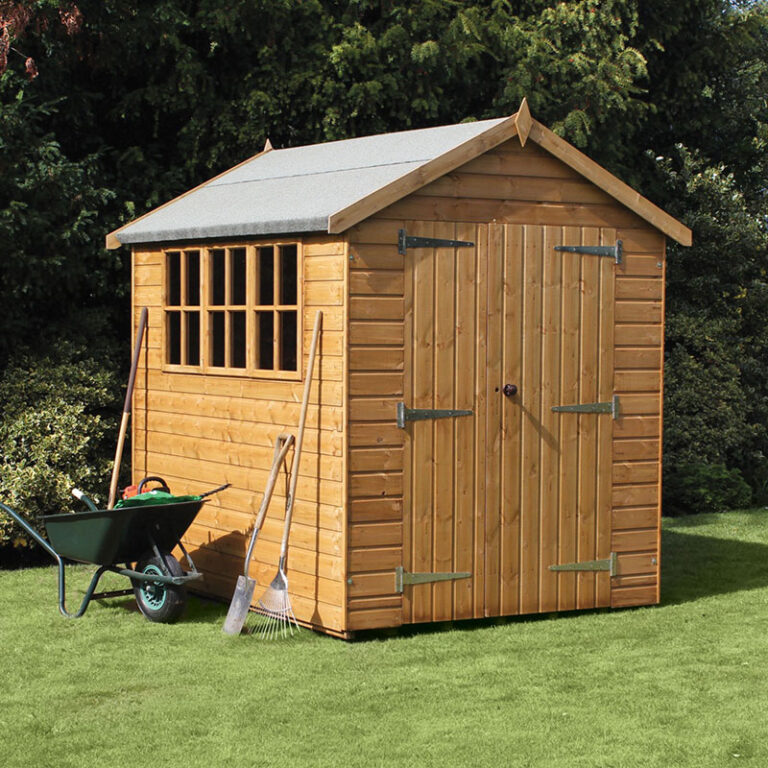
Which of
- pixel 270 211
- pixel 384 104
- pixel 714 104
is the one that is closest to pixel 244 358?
pixel 270 211

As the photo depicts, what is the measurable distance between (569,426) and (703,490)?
5920 mm

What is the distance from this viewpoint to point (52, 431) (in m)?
11.4

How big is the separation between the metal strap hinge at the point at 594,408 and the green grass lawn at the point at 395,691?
1291 millimetres

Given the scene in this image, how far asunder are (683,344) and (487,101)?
3.43 meters

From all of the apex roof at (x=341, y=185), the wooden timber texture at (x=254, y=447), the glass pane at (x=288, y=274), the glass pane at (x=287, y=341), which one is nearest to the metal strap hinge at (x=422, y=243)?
the apex roof at (x=341, y=185)

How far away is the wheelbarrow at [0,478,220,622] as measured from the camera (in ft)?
27.3

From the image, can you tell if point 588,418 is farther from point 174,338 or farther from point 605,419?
point 174,338

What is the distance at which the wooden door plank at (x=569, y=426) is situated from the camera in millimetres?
8734

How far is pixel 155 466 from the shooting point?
32.7ft

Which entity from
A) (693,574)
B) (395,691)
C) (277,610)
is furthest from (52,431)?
(395,691)

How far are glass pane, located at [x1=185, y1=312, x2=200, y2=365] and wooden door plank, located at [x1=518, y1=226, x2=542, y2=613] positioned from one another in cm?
228

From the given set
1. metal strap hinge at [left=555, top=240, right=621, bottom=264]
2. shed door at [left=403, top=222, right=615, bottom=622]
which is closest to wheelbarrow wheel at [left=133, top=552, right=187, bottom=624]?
shed door at [left=403, top=222, right=615, bottom=622]

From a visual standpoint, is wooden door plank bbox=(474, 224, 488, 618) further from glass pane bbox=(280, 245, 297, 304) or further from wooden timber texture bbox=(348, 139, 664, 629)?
glass pane bbox=(280, 245, 297, 304)

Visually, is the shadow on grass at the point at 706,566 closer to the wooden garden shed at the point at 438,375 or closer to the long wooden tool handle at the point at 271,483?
the wooden garden shed at the point at 438,375
